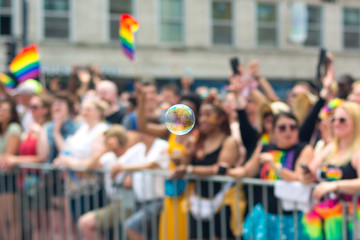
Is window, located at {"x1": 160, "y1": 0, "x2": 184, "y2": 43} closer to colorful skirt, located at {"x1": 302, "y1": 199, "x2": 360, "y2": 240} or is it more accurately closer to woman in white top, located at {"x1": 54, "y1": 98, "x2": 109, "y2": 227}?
woman in white top, located at {"x1": 54, "y1": 98, "x2": 109, "y2": 227}

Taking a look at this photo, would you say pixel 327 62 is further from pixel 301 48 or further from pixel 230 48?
pixel 301 48

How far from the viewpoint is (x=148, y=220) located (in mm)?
5527

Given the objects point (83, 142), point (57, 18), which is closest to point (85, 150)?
point (83, 142)

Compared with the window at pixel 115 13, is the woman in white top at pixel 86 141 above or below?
below

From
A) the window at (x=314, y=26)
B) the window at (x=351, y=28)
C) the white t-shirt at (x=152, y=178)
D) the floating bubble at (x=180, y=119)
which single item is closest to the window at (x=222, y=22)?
the window at (x=314, y=26)

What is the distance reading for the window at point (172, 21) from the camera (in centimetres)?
2100

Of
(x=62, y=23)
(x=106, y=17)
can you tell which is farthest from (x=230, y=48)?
(x=62, y=23)

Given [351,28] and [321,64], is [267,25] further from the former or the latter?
[321,64]

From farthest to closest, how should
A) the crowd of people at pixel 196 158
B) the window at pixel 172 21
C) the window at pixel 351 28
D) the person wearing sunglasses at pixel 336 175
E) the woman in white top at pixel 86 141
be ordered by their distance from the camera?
the window at pixel 351 28, the window at pixel 172 21, the woman in white top at pixel 86 141, the crowd of people at pixel 196 158, the person wearing sunglasses at pixel 336 175

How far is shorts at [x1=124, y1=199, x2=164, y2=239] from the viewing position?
5.50m

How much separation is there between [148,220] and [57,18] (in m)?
15.2

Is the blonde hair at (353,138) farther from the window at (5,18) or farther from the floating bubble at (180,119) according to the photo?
the window at (5,18)

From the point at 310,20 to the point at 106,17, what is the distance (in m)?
8.52

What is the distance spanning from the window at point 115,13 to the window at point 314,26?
7507 mm
